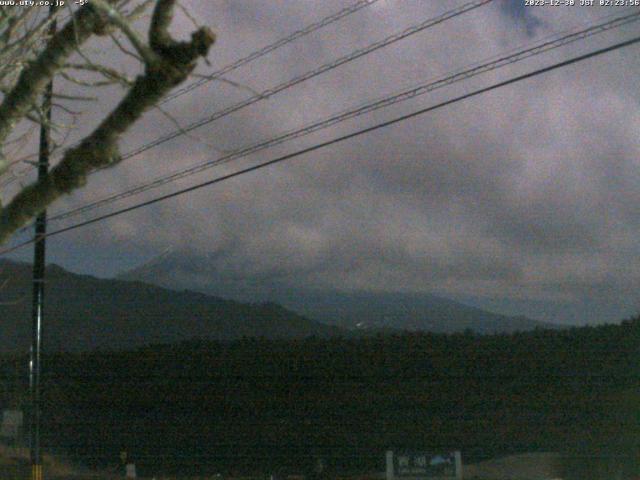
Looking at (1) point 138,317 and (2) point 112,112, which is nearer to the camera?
(2) point 112,112

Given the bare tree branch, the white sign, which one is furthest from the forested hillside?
the bare tree branch

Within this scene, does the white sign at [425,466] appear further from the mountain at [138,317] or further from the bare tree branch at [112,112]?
the bare tree branch at [112,112]

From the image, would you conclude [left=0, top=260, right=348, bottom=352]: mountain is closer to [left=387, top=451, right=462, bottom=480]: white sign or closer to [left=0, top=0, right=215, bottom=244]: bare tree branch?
[left=387, top=451, right=462, bottom=480]: white sign

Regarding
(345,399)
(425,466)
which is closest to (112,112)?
(425,466)

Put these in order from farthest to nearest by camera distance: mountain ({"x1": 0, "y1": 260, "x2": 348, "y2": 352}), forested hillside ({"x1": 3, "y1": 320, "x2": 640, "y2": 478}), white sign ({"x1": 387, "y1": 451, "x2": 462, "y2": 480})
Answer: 1. mountain ({"x1": 0, "y1": 260, "x2": 348, "y2": 352})
2. forested hillside ({"x1": 3, "y1": 320, "x2": 640, "y2": 478})
3. white sign ({"x1": 387, "y1": 451, "x2": 462, "y2": 480})

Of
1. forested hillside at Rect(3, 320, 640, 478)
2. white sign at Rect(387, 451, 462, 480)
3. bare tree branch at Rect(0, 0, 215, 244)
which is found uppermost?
bare tree branch at Rect(0, 0, 215, 244)

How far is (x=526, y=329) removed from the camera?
18766mm

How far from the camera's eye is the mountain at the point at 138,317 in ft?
73.7

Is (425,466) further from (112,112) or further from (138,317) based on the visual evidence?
(112,112)

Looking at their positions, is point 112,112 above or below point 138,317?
below

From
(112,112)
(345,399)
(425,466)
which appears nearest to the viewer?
(112,112)

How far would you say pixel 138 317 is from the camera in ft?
76.2

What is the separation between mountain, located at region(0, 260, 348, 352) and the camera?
22453 mm

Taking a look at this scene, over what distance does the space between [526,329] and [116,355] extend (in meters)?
8.78
